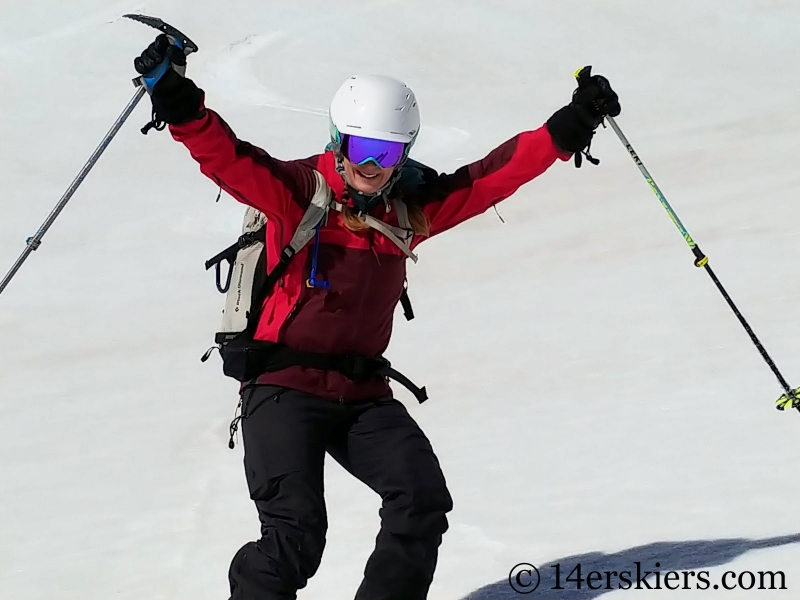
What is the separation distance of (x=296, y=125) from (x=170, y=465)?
1100 centimetres

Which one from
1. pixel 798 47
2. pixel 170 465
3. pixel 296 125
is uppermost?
pixel 798 47

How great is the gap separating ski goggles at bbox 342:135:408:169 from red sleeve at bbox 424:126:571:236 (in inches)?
12.6

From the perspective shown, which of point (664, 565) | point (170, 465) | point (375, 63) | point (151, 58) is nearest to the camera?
point (151, 58)

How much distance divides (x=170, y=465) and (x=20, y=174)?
32.0ft

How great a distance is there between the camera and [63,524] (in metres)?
6.70

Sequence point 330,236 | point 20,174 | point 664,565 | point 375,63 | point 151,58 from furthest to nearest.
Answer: point 375,63, point 20,174, point 664,565, point 330,236, point 151,58

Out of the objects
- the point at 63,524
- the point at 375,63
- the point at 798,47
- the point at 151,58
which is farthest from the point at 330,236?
the point at 798,47

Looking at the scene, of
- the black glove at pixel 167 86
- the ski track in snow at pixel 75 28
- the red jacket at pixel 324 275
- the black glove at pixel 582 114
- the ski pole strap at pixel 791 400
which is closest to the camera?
the black glove at pixel 167 86

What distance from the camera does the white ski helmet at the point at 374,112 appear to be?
4477 mm

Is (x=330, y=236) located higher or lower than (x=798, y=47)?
lower

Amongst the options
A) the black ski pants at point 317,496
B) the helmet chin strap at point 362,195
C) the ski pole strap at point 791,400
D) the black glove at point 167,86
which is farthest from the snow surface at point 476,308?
the black glove at point 167,86

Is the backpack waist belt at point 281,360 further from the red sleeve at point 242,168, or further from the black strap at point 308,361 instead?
the red sleeve at point 242,168

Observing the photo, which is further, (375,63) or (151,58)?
(375,63)

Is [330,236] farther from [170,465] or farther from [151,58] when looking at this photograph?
[170,465]
